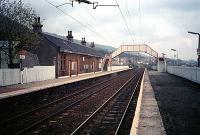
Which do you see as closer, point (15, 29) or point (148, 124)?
point (148, 124)

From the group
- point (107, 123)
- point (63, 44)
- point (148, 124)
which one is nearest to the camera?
point (148, 124)

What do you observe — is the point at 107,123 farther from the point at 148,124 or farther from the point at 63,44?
the point at 63,44

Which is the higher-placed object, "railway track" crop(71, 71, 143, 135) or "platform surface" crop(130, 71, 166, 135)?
"platform surface" crop(130, 71, 166, 135)

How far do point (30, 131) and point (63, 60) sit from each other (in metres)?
35.1

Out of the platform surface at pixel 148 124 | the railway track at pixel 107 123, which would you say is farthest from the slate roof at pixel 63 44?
the platform surface at pixel 148 124

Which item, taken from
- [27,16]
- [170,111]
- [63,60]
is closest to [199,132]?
[170,111]

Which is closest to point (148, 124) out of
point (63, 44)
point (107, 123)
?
point (107, 123)

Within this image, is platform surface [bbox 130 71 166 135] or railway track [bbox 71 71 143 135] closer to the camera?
platform surface [bbox 130 71 166 135]

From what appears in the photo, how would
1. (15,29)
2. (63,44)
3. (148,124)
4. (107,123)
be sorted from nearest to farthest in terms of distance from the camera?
1. (148,124)
2. (107,123)
3. (15,29)
4. (63,44)

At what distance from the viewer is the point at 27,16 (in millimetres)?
35750

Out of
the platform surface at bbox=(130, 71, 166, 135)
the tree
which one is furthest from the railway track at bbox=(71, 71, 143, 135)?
the tree

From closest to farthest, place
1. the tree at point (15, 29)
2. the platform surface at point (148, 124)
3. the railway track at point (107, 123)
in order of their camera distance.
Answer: the platform surface at point (148, 124)
the railway track at point (107, 123)
the tree at point (15, 29)

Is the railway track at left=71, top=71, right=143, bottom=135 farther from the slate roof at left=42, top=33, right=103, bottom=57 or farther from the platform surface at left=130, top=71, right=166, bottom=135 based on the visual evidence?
the slate roof at left=42, top=33, right=103, bottom=57

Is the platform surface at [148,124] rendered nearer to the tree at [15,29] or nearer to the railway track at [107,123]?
the railway track at [107,123]
